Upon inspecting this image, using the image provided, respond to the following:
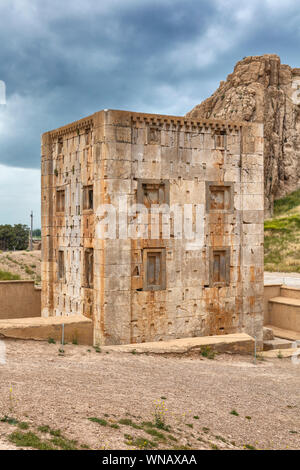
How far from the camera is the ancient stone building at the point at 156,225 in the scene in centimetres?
1697

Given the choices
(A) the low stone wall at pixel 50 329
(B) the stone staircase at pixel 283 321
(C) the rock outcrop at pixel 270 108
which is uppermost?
(C) the rock outcrop at pixel 270 108

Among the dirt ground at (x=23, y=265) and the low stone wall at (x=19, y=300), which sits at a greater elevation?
the dirt ground at (x=23, y=265)

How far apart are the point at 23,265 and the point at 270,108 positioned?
4996cm

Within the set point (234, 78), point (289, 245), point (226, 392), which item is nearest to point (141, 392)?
point (226, 392)

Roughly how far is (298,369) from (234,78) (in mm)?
63707

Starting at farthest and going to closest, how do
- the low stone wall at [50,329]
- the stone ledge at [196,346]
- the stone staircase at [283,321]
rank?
the stone staircase at [283,321]
the stone ledge at [196,346]
the low stone wall at [50,329]

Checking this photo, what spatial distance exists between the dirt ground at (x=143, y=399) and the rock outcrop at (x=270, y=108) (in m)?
60.4

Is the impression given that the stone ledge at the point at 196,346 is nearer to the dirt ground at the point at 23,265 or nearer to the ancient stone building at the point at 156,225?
the ancient stone building at the point at 156,225

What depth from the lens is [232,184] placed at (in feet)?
62.7

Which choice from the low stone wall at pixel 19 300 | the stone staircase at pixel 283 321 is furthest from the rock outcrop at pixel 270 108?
the low stone wall at pixel 19 300

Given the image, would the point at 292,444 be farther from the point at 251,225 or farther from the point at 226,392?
the point at 251,225

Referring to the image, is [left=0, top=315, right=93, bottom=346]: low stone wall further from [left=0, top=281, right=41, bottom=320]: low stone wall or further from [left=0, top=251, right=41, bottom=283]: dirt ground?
[left=0, top=251, right=41, bottom=283]: dirt ground

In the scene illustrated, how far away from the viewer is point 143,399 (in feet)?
35.4
